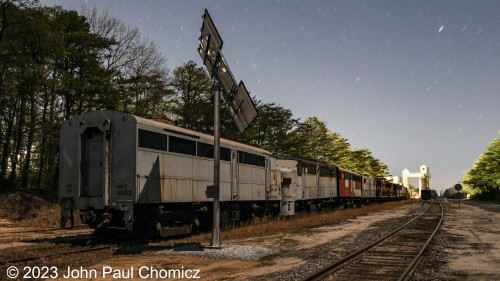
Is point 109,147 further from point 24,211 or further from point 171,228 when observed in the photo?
point 24,211

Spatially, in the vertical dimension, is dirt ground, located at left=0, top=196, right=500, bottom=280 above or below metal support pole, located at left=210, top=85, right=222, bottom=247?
below

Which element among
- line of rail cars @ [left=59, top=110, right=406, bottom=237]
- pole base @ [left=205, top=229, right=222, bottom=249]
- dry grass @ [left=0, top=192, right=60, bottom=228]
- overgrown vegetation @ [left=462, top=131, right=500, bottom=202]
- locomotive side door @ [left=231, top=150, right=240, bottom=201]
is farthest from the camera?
overgrown vegetation @ [left=462, top=131, right=500, bottom=202]

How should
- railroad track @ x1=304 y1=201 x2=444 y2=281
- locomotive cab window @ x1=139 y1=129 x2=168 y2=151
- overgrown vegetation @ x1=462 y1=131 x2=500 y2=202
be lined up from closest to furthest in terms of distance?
railroad track @ x1=304 y1=201 x2=444 y2=281 → locomotive cab window @ x1=139 y1=129 x2=168 y2=151 → overgrown vegetation @ x1=462 y1=131 x2=500 y2=202

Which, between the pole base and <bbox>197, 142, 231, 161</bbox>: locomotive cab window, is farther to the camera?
<bbox>197, 142, 231, 161</bbox>: locomotive cab window

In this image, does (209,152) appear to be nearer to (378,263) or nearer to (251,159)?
(251,159)

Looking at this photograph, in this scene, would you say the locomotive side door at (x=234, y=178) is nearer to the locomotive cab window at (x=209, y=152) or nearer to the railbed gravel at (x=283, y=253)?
the locomotive cab window at (x=209, y=152)

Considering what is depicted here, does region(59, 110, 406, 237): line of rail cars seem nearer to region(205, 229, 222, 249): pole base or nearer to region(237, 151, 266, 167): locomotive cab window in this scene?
region(237, 151, 266, 167): locomotive cab window

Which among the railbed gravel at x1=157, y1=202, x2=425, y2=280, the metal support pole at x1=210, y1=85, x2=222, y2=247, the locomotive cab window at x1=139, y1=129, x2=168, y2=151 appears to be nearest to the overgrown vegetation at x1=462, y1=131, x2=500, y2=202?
the railbed gravel at x1=157, y1=202, x2=425, y2=280

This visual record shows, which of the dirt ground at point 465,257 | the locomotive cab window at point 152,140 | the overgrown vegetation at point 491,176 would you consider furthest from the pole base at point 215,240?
the overgrown vegetation at point 491,176

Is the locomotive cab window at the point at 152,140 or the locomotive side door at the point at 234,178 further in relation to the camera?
the locomotive side door at the point at 234,178

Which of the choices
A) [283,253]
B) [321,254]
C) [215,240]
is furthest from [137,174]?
[321,254]

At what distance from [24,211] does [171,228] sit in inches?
610

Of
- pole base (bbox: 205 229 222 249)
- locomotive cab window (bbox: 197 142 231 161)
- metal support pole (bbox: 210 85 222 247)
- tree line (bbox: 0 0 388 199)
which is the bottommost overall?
pole base (bbox: 205 229 222 249)

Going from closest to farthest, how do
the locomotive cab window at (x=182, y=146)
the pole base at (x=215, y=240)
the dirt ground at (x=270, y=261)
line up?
the dirt ground at (x=270, y=261) < the pole base at (x=215, y=240) < the locomotive cab window at (x=182, y=146)
